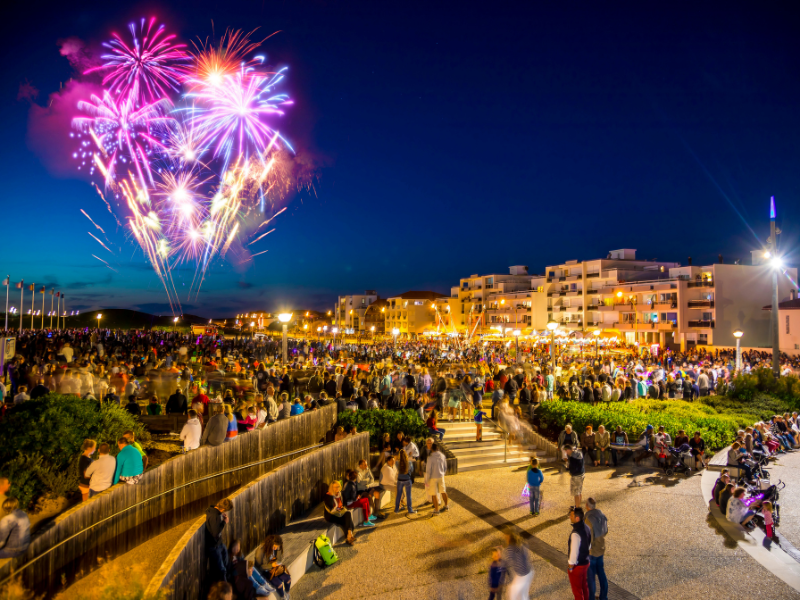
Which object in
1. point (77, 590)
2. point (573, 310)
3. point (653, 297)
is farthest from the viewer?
point (573, 310)

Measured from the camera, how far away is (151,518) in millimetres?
7605

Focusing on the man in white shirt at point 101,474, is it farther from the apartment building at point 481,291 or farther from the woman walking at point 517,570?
the apartment building at point 481,291

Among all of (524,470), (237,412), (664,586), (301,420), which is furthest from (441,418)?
(664,586)

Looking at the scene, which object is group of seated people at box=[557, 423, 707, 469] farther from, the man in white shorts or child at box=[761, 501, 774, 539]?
the man in white shorts

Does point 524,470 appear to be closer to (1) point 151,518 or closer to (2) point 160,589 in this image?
(1) point 151,518

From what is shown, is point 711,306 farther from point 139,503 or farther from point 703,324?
point 139,503

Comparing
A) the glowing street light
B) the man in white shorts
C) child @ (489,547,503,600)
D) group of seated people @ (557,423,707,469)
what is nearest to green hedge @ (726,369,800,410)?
group of seated people @ (557,423,707,469)

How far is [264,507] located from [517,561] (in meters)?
4.27

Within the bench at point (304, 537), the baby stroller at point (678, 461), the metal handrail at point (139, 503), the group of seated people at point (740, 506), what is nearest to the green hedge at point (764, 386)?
the baby stroller at point (678, 461)

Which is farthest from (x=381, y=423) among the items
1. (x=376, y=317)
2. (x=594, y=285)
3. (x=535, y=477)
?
(x=376, y=317)

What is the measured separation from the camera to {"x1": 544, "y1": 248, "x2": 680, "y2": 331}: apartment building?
57.2m

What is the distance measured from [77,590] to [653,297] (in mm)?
53862

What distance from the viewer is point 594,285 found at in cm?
6038

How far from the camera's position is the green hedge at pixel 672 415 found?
15.0 metres
